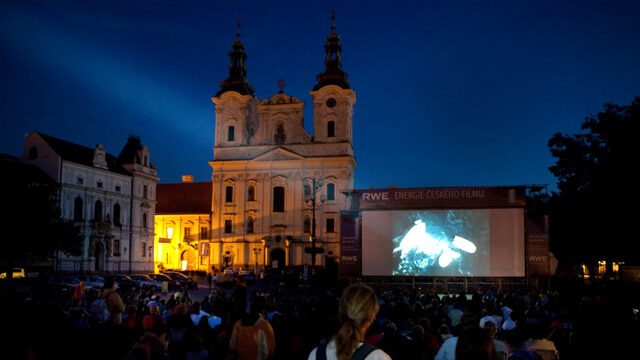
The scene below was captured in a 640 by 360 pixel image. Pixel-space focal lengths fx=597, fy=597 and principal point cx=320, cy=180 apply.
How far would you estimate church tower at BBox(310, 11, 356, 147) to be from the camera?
187ft

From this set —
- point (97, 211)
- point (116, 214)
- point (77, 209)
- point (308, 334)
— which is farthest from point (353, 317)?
point (116, 214)

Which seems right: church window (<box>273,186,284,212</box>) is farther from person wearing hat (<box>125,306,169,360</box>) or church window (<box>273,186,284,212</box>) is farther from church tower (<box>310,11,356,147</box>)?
person wearing hat (<box>125,306,169,360</box>)

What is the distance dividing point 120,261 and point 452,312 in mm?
44612

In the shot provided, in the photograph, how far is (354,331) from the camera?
3549mm

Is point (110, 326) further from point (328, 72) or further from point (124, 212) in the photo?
point (328, 72)

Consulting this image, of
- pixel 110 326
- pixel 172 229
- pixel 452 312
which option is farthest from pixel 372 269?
pixel 172 229

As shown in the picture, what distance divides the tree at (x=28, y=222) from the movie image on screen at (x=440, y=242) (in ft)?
74.0

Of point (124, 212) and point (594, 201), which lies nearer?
point (594, 201)

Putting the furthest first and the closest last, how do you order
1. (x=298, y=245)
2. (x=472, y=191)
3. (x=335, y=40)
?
(x=335, y=40) < (x=298, y=245) < (x=472, y=191)

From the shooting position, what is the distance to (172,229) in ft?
203

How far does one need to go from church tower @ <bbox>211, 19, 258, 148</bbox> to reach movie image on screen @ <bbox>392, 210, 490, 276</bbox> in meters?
28.9

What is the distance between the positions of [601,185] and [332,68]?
33.5 m

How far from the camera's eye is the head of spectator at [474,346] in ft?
16.1

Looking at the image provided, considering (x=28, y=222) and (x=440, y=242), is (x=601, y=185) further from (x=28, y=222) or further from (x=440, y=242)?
(x=28, y=222)
